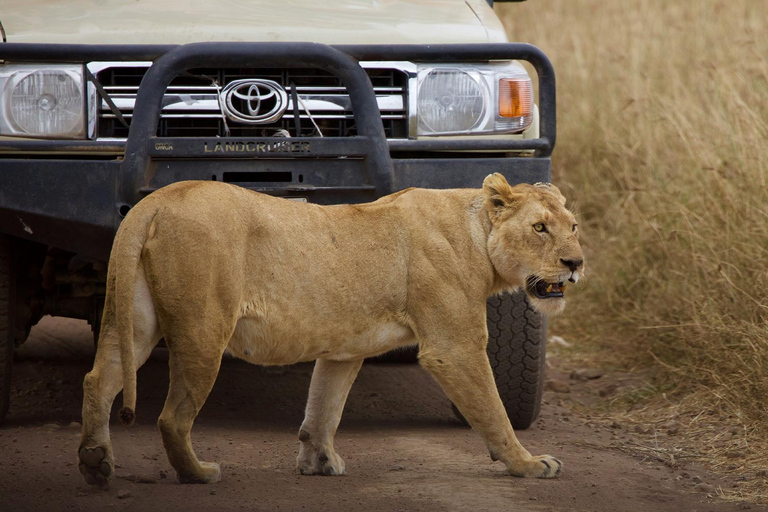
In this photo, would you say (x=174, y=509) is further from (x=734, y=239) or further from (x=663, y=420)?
(x=734, y=239)

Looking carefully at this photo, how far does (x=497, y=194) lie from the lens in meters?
3.92

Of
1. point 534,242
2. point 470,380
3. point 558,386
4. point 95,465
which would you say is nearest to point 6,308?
point 95,465

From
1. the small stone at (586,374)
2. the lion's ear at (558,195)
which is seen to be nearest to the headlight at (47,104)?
the lion's ear at (558,195)

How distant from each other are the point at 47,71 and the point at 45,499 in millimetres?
1696

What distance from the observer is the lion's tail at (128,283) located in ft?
11.2

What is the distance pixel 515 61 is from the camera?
468 centimetres

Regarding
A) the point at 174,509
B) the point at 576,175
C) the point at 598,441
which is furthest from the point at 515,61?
the point at 576,175

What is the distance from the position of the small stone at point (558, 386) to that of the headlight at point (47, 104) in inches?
116

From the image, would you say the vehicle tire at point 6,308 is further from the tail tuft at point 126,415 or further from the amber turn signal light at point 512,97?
the amber turn signal light at point 512,97

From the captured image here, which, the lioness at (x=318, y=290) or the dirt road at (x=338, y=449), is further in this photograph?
the dirt road at (x=338, y=449)

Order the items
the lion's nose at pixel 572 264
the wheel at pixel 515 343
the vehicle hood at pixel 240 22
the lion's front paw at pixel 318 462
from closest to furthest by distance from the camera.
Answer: the lion's nose at pixel 572 264 → the lion's front paw at pixel 318 462 → the vehicle hood at pixel 240 22 → the wheel at pixel 515 343

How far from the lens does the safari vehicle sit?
412 centimetres

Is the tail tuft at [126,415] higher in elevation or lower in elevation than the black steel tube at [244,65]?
lower

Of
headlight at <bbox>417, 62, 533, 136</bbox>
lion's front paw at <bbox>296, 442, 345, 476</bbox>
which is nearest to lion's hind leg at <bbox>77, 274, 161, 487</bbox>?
lion's front paw at <bbox>296, 442, 345, 476</bbox>
